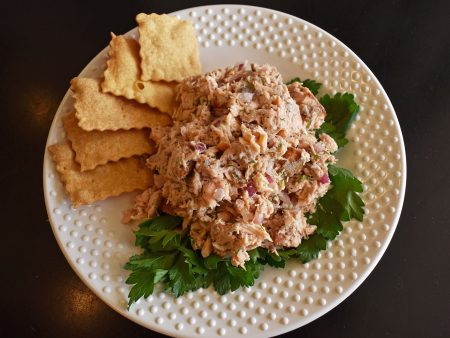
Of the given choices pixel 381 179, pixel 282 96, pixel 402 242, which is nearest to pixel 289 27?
pixel 282 96

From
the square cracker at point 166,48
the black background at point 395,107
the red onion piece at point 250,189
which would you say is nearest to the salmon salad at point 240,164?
the red onion piece at point 250,189

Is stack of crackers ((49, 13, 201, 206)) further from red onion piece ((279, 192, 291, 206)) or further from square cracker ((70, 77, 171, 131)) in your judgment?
red onion piece ((279, 192, 291, 206))

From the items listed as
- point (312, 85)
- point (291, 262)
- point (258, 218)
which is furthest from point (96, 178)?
point (312, 85)

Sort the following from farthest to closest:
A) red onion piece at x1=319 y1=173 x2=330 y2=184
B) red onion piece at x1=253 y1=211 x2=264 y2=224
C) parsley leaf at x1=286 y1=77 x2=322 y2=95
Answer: parsley leaf at x1=286 y1=77 x2=322 y2=95
red onion piece at x1=319 y1=173 x2=330 y2=184
red onion piece at x1=253 y1=211 x2=264 y2=224

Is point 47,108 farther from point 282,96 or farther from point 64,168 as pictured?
point 282,96

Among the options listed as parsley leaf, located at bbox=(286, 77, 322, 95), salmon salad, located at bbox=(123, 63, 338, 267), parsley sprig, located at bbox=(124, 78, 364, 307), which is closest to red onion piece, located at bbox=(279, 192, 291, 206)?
salmon salad, located at bbox=(123, 63, 338, 267)

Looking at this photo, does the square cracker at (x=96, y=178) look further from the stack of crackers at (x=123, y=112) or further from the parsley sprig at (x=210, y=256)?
the parsley sprig at (x=210, y=256)
